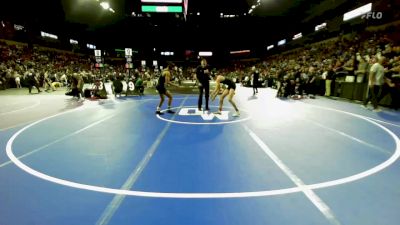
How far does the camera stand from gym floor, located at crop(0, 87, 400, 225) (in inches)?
122

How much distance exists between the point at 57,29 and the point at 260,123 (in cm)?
4787

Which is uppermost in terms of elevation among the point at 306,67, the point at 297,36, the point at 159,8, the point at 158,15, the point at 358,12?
the point at 158,15

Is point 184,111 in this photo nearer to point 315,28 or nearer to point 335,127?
point 335,127

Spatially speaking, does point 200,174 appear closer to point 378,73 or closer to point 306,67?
point 378,73

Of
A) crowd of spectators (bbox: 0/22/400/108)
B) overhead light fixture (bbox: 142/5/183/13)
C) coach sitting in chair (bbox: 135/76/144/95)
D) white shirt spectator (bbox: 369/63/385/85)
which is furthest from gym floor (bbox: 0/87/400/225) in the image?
overhead light fixture (bbox: 142/5/183/13)

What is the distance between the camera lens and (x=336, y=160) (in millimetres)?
4961

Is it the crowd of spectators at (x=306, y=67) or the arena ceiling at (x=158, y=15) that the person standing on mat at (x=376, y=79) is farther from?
the arena ceiling at (x=158, y=15)

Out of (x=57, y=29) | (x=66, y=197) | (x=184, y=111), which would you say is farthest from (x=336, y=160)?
(x=57, y=29)

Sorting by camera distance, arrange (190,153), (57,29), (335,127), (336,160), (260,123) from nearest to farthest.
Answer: (336,160) < (190,153) < (335,127) < (260,123) < (57,29)

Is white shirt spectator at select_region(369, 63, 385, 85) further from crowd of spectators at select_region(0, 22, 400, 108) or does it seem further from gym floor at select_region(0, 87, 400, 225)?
gym floor at select_region(0, 87, 400, 225)

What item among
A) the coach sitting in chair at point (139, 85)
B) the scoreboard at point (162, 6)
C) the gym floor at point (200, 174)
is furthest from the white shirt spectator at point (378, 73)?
the coach sitting in chair at point (139, 85)

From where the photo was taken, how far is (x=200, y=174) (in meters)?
4.27

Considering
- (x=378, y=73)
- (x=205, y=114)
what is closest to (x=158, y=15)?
(x=205, y=114)

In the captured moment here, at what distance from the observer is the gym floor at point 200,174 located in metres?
3.10
